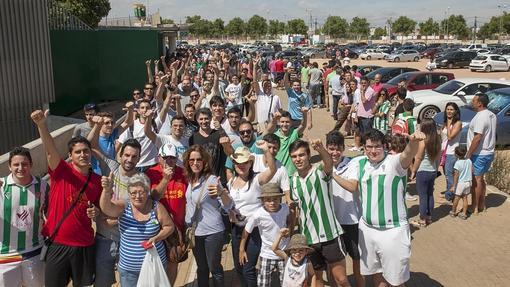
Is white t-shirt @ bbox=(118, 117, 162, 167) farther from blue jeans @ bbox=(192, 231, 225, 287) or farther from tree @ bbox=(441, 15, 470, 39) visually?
tree @ bbox=(441, 15, 470, 39)

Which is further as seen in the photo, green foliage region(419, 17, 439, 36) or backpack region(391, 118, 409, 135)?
green foliage region(419, 17, 439, 36)

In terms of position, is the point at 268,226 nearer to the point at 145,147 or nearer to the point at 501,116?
the point at 145,147

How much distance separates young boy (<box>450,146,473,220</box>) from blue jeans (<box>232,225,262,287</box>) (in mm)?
4196

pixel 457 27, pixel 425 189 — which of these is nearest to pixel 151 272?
pixel 425 189

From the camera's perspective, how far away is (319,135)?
46.7ft

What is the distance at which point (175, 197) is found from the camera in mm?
4562

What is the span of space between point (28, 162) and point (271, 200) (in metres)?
2.12

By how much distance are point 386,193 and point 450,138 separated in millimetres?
4023

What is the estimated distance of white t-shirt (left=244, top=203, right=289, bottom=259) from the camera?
4551 mm

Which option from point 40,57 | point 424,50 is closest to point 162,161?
point 40,57

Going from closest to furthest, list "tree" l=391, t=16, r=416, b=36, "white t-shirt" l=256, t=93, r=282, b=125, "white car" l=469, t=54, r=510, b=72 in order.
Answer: "white t-shirt" l=256, t=93, r=282, b=125 → "white car" l=469, t=54, r=510, b=72 → "tree" l=391, t=16, r=416, b=36

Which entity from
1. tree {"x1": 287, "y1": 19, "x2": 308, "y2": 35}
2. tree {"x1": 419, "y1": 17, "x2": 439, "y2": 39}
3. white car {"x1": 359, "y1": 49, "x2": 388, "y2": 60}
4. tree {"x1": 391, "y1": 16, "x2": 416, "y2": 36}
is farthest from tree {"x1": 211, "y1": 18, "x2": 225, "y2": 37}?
white car {"x1": 359, "y1": 49, "x2": 388, "y2": 60}

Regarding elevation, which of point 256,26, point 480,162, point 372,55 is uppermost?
point 256,26

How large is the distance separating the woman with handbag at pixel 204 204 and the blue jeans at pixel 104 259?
2.24 feet
